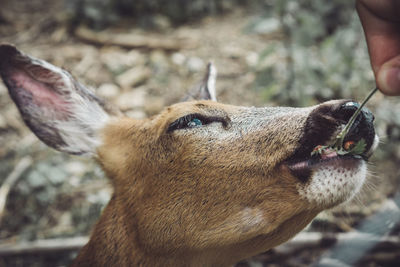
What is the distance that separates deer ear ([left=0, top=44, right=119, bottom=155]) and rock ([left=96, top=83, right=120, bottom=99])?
95.4 inches

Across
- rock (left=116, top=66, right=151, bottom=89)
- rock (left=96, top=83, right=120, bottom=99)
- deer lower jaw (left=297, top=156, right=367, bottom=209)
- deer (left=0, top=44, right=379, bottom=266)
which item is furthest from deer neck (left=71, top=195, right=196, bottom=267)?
rock (left=116, top=66, right=151, bottom=89)

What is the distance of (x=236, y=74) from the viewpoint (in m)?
5.71

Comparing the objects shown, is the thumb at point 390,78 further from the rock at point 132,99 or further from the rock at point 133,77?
the rock at point 133,77

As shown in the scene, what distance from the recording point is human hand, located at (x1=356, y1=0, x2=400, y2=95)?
1.55 meters

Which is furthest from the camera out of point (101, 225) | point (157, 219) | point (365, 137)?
point (101, 225)

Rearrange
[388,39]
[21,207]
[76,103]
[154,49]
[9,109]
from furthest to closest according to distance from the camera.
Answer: [154,49] < [9,109] < [21,207] < [76,103] < [388,39]

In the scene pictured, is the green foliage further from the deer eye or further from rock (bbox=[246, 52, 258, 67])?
the deer eye

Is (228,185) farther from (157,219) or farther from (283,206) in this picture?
(157,219)

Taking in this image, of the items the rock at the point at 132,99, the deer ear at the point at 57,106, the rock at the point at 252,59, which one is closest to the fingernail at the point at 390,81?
the deer ear at the point at 57,106

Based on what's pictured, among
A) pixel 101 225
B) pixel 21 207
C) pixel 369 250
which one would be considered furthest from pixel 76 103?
pixel 369 250

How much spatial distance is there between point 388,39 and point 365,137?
1.40 feet

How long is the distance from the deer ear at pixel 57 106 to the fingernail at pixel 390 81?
1.84m

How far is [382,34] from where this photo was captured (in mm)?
1646

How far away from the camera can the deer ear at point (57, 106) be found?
8.96ft
